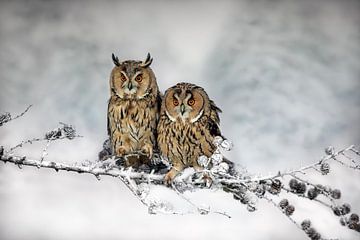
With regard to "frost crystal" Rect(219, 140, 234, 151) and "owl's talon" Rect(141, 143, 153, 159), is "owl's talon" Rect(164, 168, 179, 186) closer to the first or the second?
"owl's talon" Rect(141, 143, 153, 159)

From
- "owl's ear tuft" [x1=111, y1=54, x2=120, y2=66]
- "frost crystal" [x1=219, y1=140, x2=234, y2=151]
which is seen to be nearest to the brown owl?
"owl's ear tuft" [x1=111, y1=54, x2=120, y2=66]

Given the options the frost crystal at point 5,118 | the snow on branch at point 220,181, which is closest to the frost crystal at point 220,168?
the snow on branch at point 220,181

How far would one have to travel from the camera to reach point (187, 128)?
10.4ft

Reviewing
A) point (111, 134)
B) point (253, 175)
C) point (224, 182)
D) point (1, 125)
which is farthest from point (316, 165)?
point (1, 125)

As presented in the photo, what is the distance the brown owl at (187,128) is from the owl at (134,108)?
14 centimetres

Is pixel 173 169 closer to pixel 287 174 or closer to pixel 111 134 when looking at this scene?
pixel 111 134

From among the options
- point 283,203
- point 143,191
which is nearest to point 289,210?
point 283,203

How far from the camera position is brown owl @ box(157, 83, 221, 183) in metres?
3.13

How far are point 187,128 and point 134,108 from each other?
1.20 ft

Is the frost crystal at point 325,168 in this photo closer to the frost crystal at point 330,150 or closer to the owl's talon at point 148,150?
the frost crystal at point 330,150

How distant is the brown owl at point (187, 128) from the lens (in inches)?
123

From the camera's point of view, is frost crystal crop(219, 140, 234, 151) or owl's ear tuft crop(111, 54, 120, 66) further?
owl's ear tuft crop(111, 54, 120, 66)

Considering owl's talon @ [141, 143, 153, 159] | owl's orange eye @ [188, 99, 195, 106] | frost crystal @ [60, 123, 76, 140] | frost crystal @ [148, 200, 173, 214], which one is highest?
owl's orange eye @ [188, 99, 195, 106]

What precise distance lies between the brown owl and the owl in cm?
14
